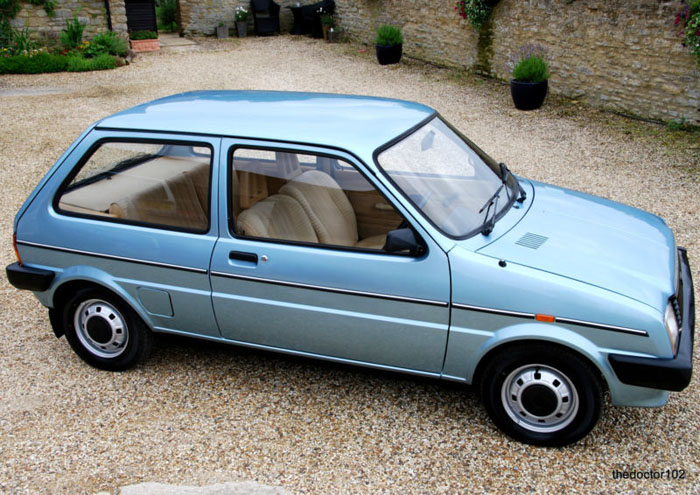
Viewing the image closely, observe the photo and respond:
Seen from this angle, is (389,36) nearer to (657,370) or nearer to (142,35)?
(142,35)

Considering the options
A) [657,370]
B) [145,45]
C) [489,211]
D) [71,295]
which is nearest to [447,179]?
[489,211]

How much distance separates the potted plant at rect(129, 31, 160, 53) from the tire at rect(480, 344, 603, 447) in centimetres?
1674

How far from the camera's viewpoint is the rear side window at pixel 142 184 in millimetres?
4020

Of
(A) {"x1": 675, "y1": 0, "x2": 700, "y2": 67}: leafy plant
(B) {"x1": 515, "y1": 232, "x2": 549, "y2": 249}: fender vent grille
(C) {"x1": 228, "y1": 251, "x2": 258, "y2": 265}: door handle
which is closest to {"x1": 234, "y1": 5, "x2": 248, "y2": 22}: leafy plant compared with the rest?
(A) {"x1": 675, "y1": 0, "x2": 700, "y2": 67}: leafy plant

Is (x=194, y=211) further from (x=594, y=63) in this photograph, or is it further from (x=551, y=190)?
(x=594, y=63)

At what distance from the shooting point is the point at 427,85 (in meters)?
13.3

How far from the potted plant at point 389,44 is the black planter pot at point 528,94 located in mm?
4759

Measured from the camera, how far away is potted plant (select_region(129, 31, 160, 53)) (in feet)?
57.9

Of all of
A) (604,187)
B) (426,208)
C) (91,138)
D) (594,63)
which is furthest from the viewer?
(594,63)

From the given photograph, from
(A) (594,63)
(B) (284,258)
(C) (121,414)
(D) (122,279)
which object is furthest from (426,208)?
(A) (594,63)

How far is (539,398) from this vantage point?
3.45 metres

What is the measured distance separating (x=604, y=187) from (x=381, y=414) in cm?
519

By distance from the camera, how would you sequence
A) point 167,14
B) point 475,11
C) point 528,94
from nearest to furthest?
point 528,94
point 475,11
point 167,14

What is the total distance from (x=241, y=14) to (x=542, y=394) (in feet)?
62.1
